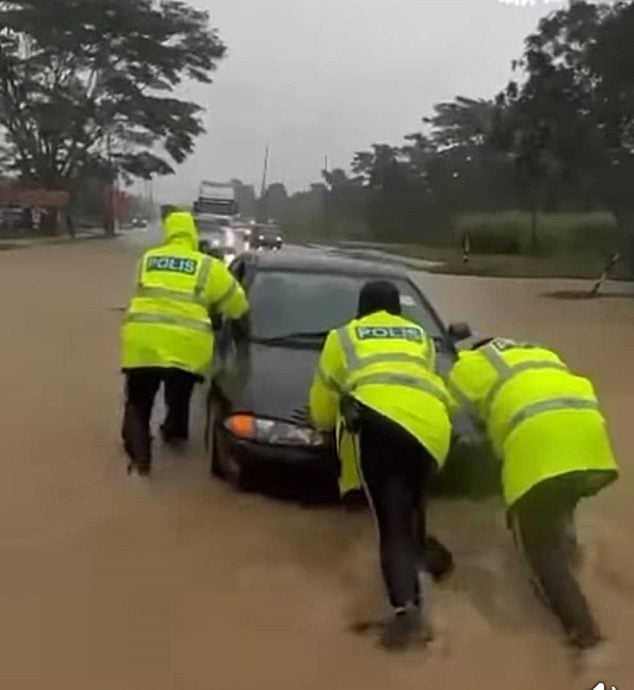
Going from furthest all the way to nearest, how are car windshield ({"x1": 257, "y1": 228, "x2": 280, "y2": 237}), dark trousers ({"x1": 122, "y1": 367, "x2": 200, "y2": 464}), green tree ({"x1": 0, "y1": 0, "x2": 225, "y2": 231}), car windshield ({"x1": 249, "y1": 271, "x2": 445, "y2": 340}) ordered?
green tree ({"x1": 0, "y1": 0, "x2": 225, "y2": 231}), car windshield ({"x1": 257, "y1": 228, "x2": 280, "y2": 237}), car windshield ({"x1": 249, "y1": 271, "x2": 445, "y2": 340}), dark trousers ({"x1": 122, "y1": 367, "x2": 200, "y2": 464})

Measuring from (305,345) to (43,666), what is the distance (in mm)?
3784

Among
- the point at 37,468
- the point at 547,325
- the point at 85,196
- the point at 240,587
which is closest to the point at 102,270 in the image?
the point at 547,325

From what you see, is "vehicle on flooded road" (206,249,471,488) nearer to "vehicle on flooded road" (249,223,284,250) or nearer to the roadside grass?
"vehicle on flooded road" (249,223,284,250)

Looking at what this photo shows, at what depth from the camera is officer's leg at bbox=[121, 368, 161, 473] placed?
862 centimetres

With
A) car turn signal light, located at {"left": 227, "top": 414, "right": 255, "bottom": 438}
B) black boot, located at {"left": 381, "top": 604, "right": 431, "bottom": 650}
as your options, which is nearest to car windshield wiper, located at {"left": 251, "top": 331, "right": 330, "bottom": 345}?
car turn signal light, located at {"left": 227, "top": 414, "right": 255, "bottom": 438}

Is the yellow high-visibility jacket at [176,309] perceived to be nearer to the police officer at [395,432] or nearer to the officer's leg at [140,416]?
the officer's leg at [140,416]

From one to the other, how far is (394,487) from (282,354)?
9.46ft

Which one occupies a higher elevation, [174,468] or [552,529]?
[552,529]

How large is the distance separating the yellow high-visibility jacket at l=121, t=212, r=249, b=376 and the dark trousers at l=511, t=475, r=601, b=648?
299 cm

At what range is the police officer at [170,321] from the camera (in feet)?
27.6

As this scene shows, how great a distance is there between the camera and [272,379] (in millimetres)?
8227

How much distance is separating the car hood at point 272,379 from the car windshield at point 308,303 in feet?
1.16

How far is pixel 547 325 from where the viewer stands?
74.6 ft

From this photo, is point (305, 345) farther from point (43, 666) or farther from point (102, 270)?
point (102, 270)
